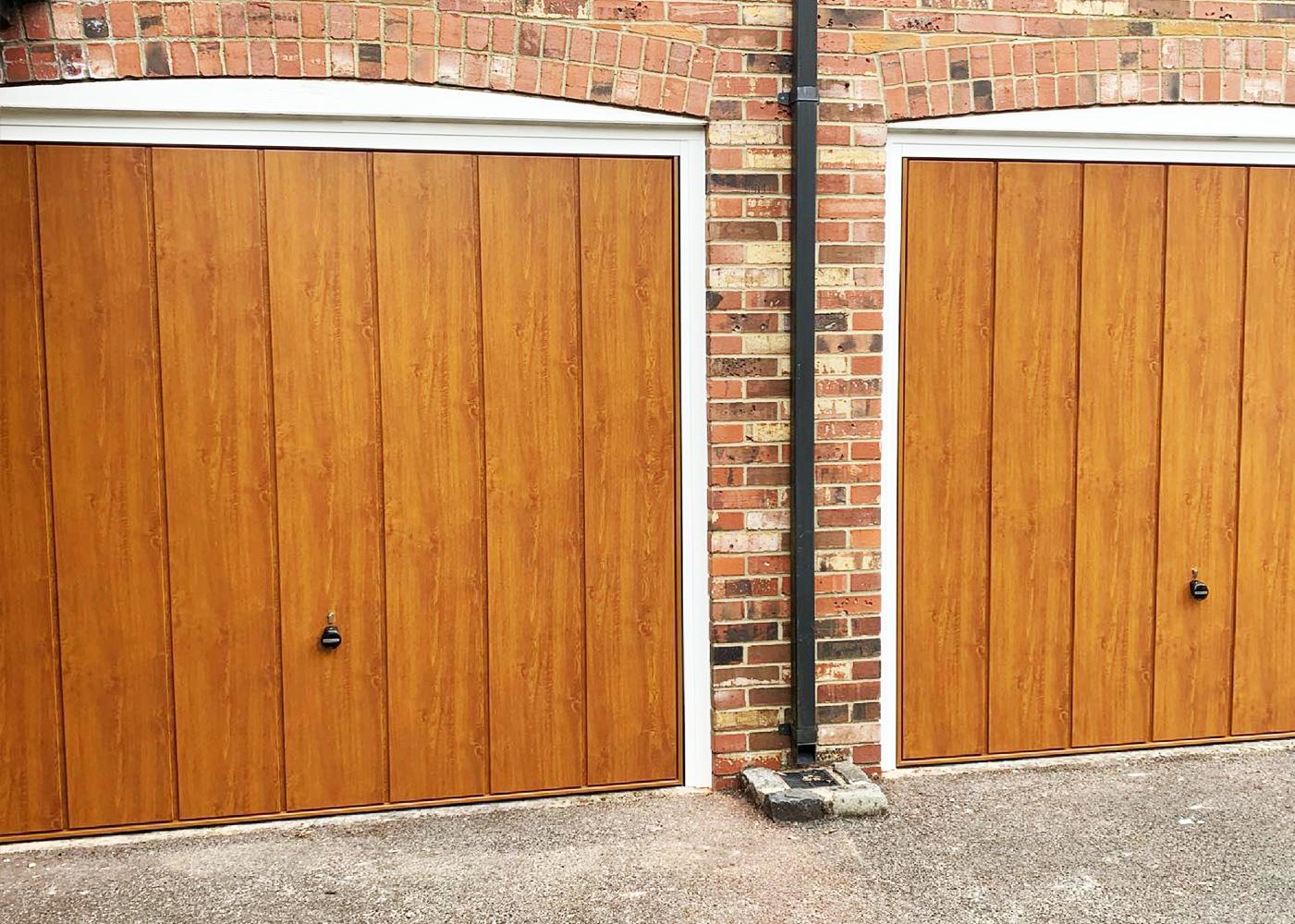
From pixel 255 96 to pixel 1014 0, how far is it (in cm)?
247

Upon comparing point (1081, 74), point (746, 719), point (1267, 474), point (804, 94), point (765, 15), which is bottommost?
point (746, 719)

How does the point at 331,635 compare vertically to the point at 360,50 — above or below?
below

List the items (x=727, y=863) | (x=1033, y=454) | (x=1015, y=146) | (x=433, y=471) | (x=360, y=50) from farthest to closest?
(x=1033, y=454) → (x=1015, y=146) → (x=433, y=471) → (x=360, y=50) → (x=727, y=863)

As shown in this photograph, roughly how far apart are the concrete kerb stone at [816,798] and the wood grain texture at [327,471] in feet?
4.12

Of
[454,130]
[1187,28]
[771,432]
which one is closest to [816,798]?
[771,432]

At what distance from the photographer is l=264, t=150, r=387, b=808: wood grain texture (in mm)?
3709

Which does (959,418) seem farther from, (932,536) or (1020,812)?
(1020,812)

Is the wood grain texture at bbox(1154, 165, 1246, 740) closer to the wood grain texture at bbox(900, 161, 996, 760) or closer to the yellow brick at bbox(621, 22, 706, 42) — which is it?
the wood grain texture at bbox(900, 161, 996, 760)

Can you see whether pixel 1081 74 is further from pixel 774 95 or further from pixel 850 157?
pixel 774 95

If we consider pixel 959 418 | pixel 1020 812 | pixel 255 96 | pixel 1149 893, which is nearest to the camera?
pixel 1149 893

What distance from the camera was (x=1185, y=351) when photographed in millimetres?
4250

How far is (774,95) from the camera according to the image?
384 cm

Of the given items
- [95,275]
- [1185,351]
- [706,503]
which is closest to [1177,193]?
[1185,351]

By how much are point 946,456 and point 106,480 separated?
277 cm
